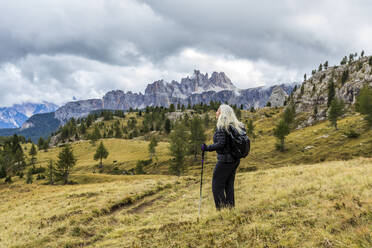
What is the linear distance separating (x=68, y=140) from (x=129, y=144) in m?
91.0

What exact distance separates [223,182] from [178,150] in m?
50.9

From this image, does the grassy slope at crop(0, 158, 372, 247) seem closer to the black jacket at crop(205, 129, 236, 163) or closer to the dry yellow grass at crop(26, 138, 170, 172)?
the black jacket at crop(205, 129, 236, 163)

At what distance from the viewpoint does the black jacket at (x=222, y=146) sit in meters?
7.29

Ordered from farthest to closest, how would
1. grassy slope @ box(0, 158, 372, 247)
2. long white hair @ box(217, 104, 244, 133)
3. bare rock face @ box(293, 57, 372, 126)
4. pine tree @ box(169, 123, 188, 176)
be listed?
1. bare rock face @ box(293, 57, 372, 126)
2. pine tree @ box(169, 123, 188, 176)
3. long white hair @ box(217, 104, 244, 133)
4. grassy slope @ box(0, 158, 372, 247)

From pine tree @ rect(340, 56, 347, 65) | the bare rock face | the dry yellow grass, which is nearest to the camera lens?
the dry yellow grass

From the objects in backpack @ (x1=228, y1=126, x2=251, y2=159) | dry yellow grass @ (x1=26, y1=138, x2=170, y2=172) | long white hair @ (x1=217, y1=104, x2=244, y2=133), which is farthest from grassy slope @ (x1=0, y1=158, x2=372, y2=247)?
dry yellow grass @ (x1=26, y1=138, x2=170, y2=172)

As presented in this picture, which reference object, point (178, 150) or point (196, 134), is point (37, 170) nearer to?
point (178, 150)

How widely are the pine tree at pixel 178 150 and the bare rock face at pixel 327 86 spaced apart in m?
79.0

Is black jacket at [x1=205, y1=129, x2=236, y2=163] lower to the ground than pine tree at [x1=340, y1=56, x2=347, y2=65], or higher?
lower

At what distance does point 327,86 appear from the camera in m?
157

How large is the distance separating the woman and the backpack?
109 millimetres

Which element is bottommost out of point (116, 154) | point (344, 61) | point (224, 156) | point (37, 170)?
point (37, 170)

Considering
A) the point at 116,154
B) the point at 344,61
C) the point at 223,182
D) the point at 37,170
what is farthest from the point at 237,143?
the point at 344,61

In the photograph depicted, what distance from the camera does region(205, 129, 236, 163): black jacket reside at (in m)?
7.29
